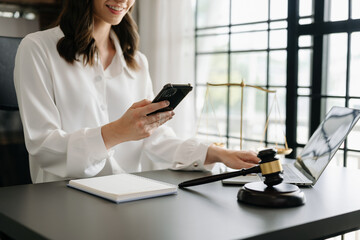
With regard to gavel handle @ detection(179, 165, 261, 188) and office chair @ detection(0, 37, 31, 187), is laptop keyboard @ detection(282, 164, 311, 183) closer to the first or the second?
gavel handle @ detection(179, 165, 261, 188)

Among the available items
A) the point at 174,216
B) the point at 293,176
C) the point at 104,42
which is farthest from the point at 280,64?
the point at 174,216

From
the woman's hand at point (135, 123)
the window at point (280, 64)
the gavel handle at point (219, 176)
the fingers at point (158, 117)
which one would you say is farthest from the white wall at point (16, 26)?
the gavel handle at point (219, 176)

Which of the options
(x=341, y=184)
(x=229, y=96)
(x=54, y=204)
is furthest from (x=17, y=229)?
(x=229, y=96)

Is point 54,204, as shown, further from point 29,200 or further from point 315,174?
point 315,174

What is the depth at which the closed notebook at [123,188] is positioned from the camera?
1.16 m

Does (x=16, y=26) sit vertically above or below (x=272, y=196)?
above

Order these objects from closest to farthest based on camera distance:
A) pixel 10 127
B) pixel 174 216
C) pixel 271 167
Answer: pixel 174 216
pixel 271 167
pixel 10 127

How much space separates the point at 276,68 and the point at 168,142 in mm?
1526

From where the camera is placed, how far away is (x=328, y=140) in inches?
56.1

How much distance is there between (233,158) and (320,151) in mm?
303

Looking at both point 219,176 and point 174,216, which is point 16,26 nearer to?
point 219,176

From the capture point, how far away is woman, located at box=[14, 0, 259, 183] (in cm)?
147

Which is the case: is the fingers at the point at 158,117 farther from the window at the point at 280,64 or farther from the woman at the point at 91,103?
the window at the point at 280,64

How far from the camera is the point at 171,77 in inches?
145
